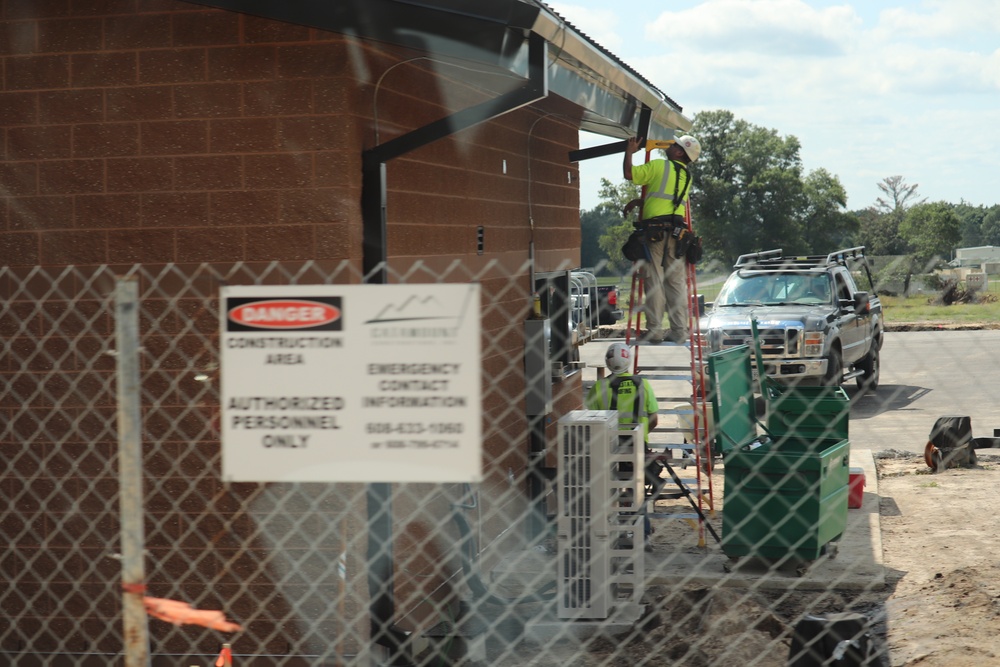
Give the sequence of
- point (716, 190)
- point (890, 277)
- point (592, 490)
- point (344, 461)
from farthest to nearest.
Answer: point (716, 190), point (890, 277), point (592, 490), point (344, 461)

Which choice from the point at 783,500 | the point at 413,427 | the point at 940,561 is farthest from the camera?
the point at 940,561

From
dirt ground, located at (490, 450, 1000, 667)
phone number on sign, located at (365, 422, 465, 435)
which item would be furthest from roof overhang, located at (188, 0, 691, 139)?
A: dirt ground, located at (490, 450, 1000, 667)

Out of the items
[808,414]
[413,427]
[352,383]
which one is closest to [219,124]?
[352,383]

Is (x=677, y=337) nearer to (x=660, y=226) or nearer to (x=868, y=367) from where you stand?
(x=660, y=226)

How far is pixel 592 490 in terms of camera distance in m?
7.96

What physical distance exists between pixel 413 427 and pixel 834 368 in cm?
1478

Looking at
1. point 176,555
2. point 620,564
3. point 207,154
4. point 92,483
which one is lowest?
point 620,564

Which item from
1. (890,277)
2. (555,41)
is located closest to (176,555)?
(555,41)

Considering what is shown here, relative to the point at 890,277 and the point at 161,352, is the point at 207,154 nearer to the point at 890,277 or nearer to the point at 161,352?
the point at 161,352

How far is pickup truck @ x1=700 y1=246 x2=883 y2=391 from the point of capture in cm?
1714

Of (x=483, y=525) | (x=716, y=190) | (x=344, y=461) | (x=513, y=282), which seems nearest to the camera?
(x=344, y=461)

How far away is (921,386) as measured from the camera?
69.1 feet

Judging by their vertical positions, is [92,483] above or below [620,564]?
above

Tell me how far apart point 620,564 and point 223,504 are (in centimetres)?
331
